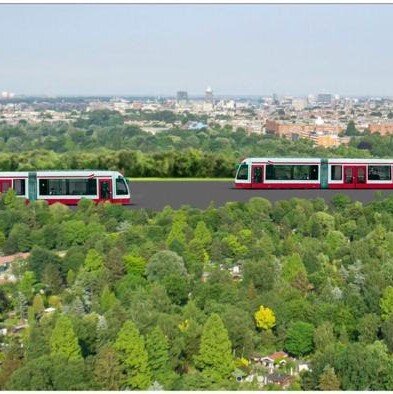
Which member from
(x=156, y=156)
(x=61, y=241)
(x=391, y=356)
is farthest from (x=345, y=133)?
(x=391, y=356)

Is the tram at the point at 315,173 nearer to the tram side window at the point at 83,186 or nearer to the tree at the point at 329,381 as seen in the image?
the tram side window at the point at 83,186

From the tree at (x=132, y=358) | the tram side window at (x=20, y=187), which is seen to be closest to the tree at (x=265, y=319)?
the tree at (x=132, y=358)

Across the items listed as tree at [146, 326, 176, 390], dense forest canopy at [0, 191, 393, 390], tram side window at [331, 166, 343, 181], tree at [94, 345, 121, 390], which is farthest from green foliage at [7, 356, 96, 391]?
tram side window at [331, 166, 343, 181]

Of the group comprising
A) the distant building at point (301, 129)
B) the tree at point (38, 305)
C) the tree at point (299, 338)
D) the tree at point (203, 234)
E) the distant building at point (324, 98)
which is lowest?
the distant building at point (324, 98)

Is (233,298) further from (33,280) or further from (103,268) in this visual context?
(33,280)

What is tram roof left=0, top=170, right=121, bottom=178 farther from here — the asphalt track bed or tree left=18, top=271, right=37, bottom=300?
tree left=18, top=271, right=37, bottom=300

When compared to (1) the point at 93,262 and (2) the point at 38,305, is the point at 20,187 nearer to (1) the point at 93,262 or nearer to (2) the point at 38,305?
(1) the point at 93,262
